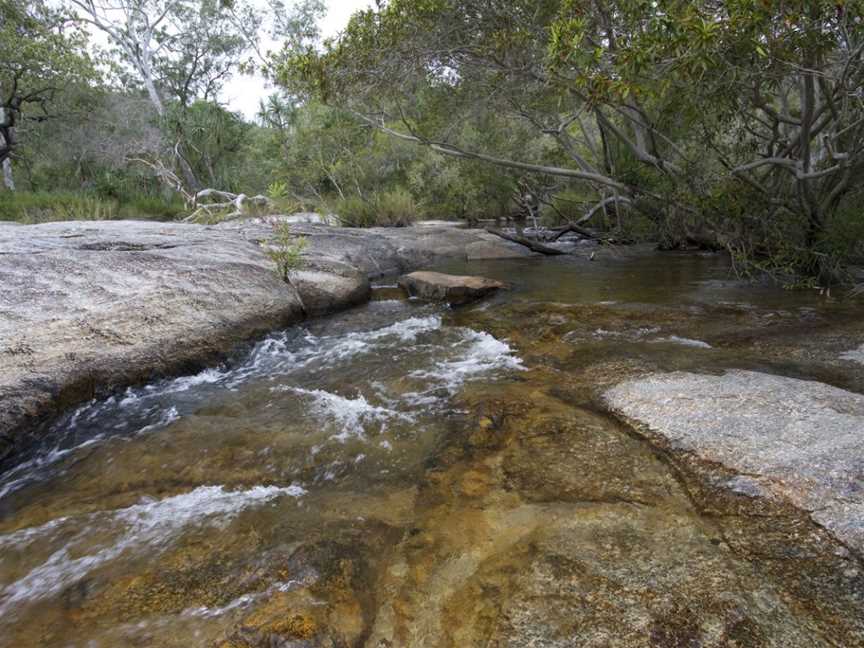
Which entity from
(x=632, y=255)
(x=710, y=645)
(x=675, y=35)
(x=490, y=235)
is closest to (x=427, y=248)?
(x=490, y=235)

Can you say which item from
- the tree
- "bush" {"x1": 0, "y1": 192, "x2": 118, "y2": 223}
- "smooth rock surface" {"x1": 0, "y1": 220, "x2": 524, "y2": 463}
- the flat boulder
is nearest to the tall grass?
"bush" {"x1": 0, "y1": 192, "x2": 118, "y2": 223}

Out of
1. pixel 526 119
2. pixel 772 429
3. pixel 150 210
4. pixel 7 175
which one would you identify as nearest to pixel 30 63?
pixel 150 210

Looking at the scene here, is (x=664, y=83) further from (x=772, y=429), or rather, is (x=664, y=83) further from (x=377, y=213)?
(x=377, y=213)

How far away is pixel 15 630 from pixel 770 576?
2607mm

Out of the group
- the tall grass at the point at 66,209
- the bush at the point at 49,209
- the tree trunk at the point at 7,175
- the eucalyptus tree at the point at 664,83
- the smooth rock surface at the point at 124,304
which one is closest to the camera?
the smooth rock surface at the point at 124,304

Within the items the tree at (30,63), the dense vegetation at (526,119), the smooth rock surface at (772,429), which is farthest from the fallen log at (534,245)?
the tree at (30,63)

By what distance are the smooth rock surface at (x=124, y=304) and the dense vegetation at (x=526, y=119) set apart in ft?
4.56

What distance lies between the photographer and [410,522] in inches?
82.3

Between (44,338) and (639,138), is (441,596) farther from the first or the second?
(639,138)

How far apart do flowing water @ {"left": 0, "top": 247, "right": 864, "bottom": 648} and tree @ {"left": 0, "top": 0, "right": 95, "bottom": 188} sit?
16.6 meters

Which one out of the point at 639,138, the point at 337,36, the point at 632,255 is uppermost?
the point at 337,36

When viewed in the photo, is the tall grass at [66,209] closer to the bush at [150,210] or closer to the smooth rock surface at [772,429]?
the bush at [150,210]

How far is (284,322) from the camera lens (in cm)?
538

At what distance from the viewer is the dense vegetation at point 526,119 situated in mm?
4266
